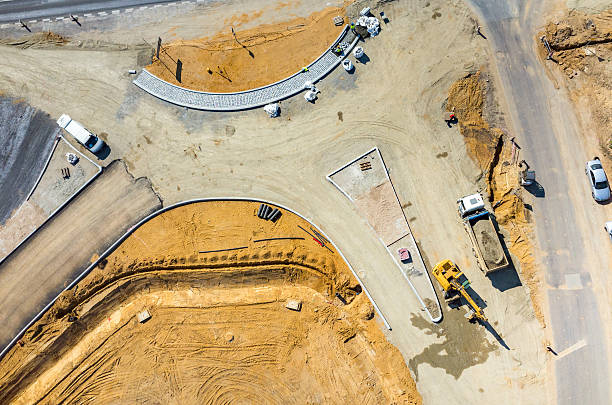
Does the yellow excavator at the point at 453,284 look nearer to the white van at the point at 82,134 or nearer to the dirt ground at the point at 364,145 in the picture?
the dirt ground at the point at 364,145

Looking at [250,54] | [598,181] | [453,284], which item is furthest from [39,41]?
[598,181]

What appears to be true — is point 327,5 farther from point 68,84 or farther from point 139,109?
point 68,84

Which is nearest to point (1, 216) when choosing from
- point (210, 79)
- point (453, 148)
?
point (210, 79)

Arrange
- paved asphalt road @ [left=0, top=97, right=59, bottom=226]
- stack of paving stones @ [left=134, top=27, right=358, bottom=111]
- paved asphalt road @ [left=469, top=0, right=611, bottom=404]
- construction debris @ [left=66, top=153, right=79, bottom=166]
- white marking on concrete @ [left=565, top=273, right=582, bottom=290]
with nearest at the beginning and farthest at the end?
paved asphalt road @ [left=469, top=0, right=611, bottom=404] < white marking on concrete @ [left=565, top=273, right=582, bottom=290] < stack of paving stones @ [left=134, top=27, right=358, bottom=111] < construction debris @ [left=66, top=153, right=79, bottom=166] < paved asphalt road @ [left=0, top=97, right=59, bottom=226]

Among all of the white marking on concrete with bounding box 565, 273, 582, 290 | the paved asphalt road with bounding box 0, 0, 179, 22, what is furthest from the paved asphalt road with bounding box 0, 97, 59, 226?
the white marking on concrete with bounding box 565, 273, 582, 290

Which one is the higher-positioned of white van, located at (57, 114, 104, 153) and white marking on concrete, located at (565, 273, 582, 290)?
white van, located at (57, 114, 104, 153)

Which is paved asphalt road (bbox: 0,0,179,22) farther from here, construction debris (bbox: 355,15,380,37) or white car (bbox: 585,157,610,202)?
white car (bbox: 585,157,610,202)

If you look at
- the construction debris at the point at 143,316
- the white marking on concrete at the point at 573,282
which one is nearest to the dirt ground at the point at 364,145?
the white marking on concrete at the point at 573,282
